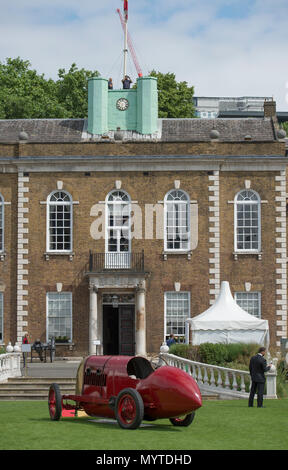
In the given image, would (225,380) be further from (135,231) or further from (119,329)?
(135,231)

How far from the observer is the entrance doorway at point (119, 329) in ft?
132

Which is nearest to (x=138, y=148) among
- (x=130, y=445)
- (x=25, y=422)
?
(x=25, y=422)

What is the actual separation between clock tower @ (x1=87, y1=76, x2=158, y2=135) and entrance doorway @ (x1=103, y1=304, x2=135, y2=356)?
806cm

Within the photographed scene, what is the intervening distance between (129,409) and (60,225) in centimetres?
2427

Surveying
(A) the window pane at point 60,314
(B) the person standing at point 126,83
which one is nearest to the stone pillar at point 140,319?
(A) the window pane at point 60,314

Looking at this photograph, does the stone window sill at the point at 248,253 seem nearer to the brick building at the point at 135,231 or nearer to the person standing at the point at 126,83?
the brick building at the point at 135,231

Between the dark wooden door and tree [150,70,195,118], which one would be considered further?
tree [150,70,195,118]

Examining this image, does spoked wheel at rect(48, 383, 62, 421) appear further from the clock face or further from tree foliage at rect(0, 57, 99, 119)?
tree foliage at rect(0, 57, 99, 119)

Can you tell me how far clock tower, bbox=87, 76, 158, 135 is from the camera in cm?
4212

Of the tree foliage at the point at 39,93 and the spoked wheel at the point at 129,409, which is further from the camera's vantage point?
the tree foliage at the point at 39,93

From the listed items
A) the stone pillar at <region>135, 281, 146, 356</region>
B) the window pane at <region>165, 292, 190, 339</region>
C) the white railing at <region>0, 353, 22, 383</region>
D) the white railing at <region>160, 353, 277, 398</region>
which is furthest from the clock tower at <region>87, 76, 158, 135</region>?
the white railing at <region>160, 353, 277, 398</region>

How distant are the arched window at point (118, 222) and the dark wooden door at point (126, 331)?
2549mm

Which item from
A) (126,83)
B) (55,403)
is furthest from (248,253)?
(55,403)

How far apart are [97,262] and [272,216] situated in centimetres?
782
